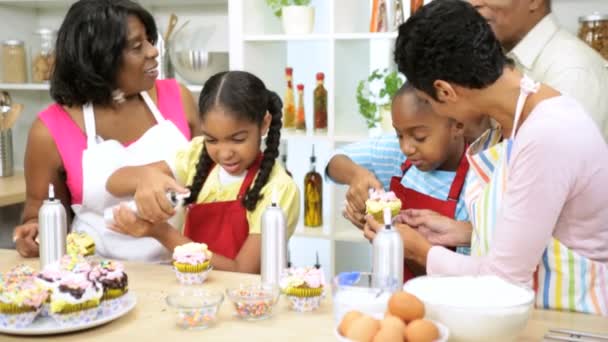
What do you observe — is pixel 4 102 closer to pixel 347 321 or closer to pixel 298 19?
pixel 298 19

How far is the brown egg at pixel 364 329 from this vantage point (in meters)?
1.08

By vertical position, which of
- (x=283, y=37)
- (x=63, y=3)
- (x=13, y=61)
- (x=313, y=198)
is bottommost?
(x=313, y=198)

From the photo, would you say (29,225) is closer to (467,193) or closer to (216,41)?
(467,193)

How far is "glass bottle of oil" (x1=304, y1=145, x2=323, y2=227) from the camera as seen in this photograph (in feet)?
11.0

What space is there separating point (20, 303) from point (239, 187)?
2.73 feet

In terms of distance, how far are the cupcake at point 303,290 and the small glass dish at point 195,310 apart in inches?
5.5

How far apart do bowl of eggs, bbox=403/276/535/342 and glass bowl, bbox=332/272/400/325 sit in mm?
40

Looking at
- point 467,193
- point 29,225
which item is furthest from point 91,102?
→ point 467,193

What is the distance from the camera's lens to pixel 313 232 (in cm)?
328

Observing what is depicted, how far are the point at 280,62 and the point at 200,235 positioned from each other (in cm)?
167

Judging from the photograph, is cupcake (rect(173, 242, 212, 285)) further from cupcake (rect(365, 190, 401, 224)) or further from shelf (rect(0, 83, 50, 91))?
shelf (rect(0, 83, 50, 91))

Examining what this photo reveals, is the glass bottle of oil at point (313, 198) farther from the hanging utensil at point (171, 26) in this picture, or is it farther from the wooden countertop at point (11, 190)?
the wooden countertop at point (11, 190)

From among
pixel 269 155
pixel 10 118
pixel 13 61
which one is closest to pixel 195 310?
pixel 269 155

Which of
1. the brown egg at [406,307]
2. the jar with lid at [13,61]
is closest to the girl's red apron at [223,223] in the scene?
the brown egg at [406,307]
